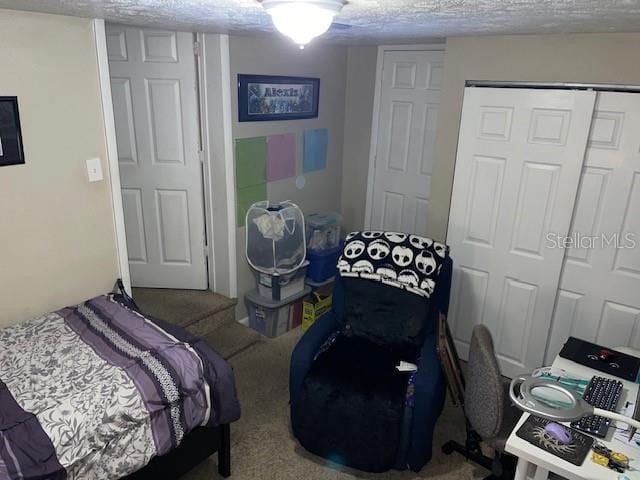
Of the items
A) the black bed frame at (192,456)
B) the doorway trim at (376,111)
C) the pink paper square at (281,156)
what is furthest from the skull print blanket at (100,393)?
the doorway trim at (376,111)

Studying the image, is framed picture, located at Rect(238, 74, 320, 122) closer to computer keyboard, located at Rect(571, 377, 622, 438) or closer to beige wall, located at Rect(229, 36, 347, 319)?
beige wall, located at Rect(229, 36, 347, 319)

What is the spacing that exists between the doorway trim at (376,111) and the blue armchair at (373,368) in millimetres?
1333

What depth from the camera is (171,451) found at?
221cm

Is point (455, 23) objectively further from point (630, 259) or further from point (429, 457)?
point (429, 457)

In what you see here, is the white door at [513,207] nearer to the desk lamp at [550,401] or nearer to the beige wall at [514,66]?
the beige wall at [514,66]

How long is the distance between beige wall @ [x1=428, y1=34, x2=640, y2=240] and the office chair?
121 cm

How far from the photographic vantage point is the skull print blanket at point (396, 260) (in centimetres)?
290

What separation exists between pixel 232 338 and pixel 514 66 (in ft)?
8.44

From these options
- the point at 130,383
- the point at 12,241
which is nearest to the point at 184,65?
the point at 12,241

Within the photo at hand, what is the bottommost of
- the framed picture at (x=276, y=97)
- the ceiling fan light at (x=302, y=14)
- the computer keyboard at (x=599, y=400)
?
the computer keyboard at (x=599, y=400)

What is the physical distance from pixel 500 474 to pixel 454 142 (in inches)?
75.1

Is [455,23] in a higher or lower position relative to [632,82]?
higher

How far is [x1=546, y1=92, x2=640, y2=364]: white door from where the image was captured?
103 inches

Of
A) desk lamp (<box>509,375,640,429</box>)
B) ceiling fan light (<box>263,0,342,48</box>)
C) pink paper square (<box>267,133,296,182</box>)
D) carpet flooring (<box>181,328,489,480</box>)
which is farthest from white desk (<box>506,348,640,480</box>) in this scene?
pink paper square (<box>267,133,296,182</box>)
